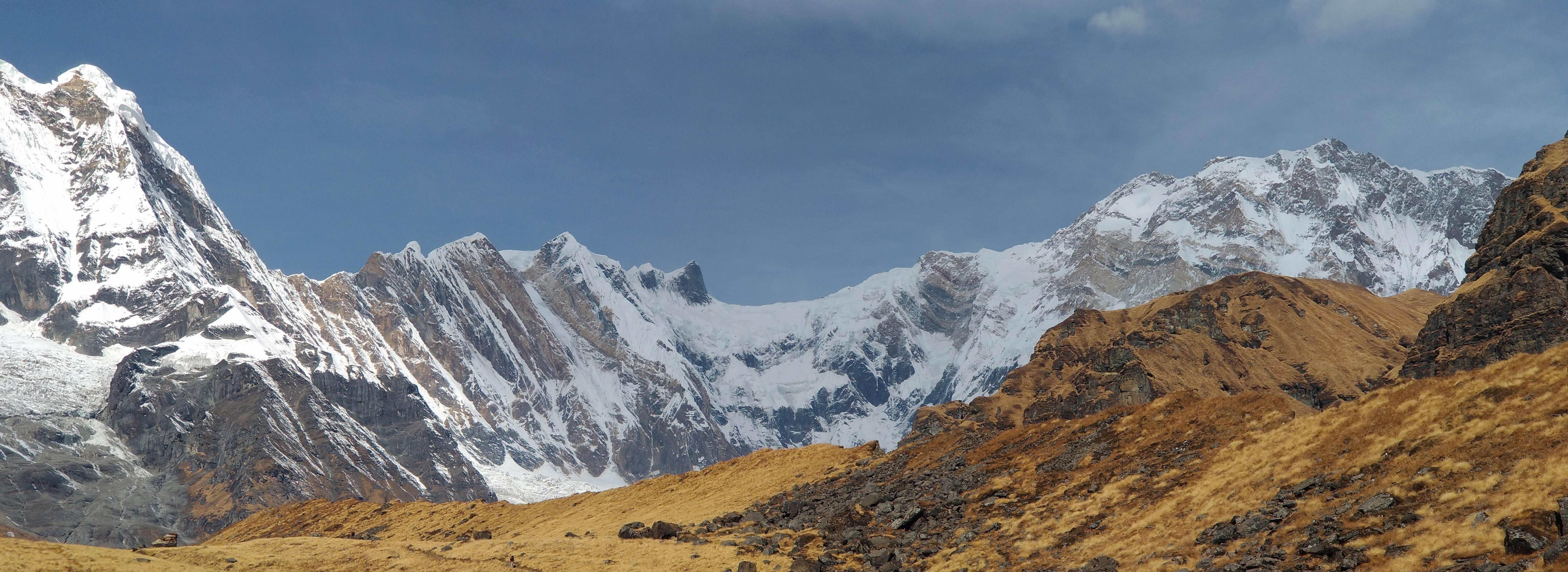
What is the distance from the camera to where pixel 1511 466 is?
3578cm

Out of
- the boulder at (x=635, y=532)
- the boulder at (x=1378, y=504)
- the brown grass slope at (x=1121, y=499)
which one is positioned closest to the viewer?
the brown grass slope at (x=1121, y=499)

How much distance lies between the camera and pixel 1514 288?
468 feet

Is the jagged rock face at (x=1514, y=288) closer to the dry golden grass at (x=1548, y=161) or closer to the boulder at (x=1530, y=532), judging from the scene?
the dry golden grass at (x=1548, y=161)

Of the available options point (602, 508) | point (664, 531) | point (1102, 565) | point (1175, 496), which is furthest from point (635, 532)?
point (1175, 496)

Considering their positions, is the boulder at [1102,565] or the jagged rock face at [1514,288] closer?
the boulder at [1102,565]

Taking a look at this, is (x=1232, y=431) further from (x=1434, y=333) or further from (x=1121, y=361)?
(x=1121, y=361)

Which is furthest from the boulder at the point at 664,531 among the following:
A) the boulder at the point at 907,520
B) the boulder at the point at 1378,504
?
the boulder at the point at 1378,504

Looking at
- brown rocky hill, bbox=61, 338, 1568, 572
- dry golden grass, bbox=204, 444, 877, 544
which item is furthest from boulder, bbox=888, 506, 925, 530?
dry golden grass, bbox=204, 444, 877, 544

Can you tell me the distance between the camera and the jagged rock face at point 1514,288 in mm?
136500

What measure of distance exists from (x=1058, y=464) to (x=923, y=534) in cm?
931

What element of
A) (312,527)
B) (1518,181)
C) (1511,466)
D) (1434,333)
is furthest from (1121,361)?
(1511,466)

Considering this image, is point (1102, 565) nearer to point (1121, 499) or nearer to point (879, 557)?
point (1121, 499)

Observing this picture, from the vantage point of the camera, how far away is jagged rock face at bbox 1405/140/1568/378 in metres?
136

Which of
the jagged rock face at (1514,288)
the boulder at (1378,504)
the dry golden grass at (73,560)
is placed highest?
the jagged rock face at (1514,288)
